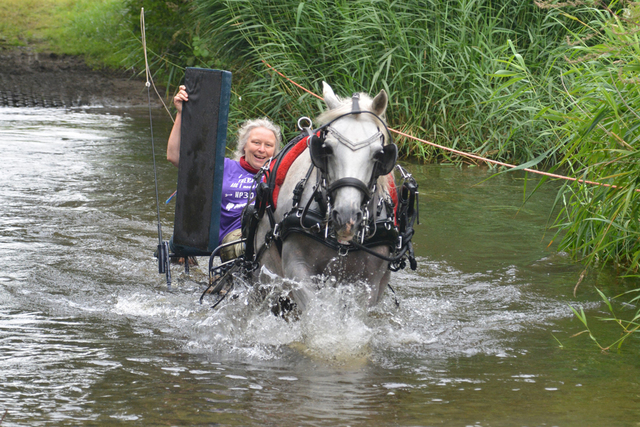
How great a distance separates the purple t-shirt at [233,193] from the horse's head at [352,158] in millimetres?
1607

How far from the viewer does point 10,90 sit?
1800 centimetres

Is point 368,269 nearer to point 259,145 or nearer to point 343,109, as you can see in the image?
point 343,109

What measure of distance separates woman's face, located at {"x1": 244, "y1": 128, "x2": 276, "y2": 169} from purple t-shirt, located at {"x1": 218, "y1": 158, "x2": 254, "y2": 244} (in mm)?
118

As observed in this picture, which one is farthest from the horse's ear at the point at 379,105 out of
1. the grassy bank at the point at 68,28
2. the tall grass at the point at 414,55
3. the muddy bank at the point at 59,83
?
the grassy bank at the point at 68,28

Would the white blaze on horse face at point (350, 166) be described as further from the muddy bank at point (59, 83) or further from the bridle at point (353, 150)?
the muddy bank at point (59, 83)

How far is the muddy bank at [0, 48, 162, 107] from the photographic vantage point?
17.4 m

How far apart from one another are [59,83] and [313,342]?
17.0 m

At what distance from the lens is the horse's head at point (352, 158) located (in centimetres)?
Result: 334

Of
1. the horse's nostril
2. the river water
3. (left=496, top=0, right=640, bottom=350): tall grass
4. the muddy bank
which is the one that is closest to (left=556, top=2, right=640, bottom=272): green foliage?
(left=496, top=0, right=640, bottom=350): tall grass

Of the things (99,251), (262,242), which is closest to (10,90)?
(99,251)

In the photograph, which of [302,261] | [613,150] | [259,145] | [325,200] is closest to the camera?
[325,200]

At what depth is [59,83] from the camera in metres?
19.1

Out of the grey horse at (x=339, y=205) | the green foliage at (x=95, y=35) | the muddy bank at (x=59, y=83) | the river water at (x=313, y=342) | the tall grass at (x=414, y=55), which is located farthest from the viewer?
the green foliage at (x=95, y=35)

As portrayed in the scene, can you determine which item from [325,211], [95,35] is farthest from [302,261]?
[95,35]
